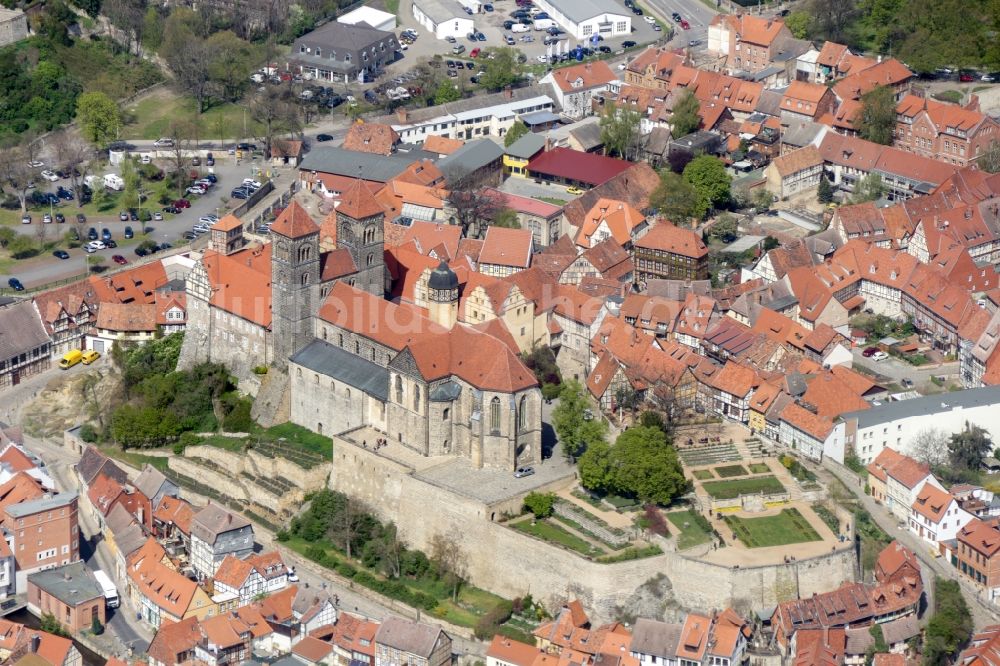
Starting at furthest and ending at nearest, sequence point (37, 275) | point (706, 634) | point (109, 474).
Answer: point (37, 275) < point (109, 474) < point (706, 634)

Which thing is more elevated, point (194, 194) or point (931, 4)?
point (931, 4)

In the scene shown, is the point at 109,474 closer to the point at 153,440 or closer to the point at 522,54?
the point at 153,440

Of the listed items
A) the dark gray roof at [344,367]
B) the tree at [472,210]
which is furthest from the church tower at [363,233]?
the tree at [472,210]

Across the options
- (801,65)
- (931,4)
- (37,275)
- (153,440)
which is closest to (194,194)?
(37,275)

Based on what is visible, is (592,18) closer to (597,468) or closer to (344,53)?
(344,53)

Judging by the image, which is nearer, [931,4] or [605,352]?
[605,352]

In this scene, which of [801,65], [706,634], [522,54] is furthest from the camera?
[522,54]

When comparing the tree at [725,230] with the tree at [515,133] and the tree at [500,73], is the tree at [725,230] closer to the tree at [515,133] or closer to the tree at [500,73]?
the tree at [515,133]

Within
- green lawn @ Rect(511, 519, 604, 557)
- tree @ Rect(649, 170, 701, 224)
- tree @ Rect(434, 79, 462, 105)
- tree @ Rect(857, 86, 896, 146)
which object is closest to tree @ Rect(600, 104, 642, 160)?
tree @ Rect(649, 170, 701, 224)
